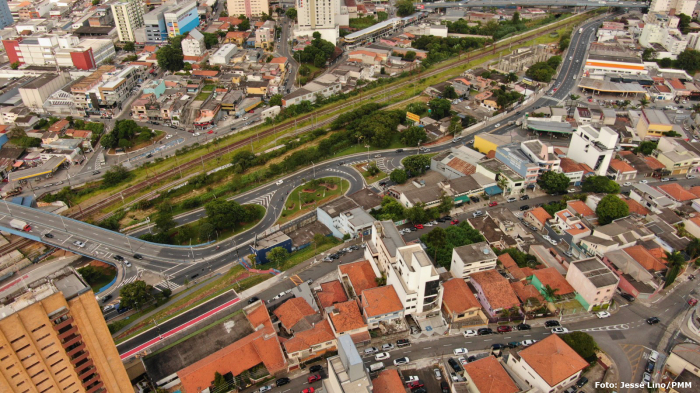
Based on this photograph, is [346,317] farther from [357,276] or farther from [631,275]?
[631,275]

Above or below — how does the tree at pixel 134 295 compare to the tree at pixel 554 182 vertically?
below

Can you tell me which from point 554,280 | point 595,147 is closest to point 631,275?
point 554,280

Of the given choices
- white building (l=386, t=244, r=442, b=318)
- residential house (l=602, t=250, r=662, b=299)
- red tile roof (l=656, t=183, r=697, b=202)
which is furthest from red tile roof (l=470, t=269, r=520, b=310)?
red tile roof (l=656, t=183, r=697, b=202)

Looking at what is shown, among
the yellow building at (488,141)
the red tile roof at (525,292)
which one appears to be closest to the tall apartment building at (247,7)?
the yellow building at (488,141)

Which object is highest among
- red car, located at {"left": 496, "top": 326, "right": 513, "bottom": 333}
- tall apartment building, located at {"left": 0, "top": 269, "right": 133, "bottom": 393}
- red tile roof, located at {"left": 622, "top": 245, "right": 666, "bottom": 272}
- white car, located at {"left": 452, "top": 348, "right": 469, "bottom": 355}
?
tall apartment building, located at {"left": 0, "top": 269, "right": 133, "bottom": 393}

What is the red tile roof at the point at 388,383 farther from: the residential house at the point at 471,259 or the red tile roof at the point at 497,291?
the residential house at the point at 471,259

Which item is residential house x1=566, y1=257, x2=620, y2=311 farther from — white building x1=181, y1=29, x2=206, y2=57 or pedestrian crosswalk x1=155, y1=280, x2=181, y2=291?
white building x1=181, y1=29, x2=206, y2=57
